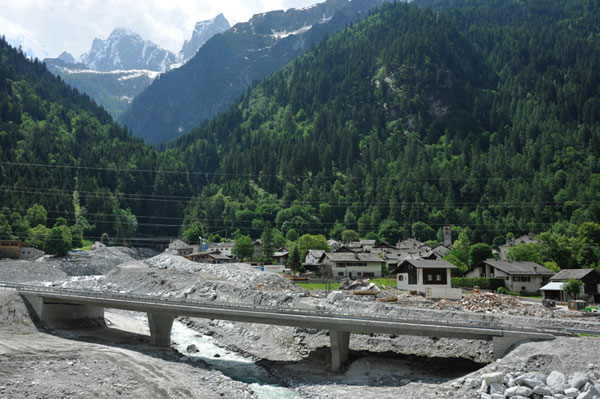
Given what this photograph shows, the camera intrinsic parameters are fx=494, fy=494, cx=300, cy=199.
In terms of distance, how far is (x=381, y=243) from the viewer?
159m

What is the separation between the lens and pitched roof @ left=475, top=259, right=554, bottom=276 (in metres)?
81.2

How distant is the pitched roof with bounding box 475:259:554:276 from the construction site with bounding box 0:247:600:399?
19.9m

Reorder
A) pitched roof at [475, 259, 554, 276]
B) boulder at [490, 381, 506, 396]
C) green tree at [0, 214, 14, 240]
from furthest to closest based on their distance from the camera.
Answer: green tree at [0, 214, 14, 240] < pitched roof at [475, 259, 554, 276] < boulder at [490, 381, 506, 396]

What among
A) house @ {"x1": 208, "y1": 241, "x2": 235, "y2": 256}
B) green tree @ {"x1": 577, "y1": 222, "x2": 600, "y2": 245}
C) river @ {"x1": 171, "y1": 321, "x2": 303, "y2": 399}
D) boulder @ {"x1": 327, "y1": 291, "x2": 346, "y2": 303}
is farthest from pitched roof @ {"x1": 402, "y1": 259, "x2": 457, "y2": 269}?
house @ {"x1": 208, "y1": 241, "x2": 235, "y2": 256}

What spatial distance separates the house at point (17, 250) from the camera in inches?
5290

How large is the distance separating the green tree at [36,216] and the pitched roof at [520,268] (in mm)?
133029

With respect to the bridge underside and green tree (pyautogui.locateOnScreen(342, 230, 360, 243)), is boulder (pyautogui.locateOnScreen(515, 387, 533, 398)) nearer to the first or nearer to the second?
the bridge underside

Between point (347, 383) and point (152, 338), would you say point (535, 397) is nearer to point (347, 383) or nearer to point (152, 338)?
point (347, 383)

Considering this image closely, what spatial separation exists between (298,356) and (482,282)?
1761 inches

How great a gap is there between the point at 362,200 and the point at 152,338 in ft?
438

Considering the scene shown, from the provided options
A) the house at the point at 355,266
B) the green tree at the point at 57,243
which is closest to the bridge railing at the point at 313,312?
the house at the point at 355,266

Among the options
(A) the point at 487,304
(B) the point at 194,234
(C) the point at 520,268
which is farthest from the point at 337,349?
(B) the point at 194,234

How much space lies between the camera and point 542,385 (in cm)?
3303

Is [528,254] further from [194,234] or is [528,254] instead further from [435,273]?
[194,234]
